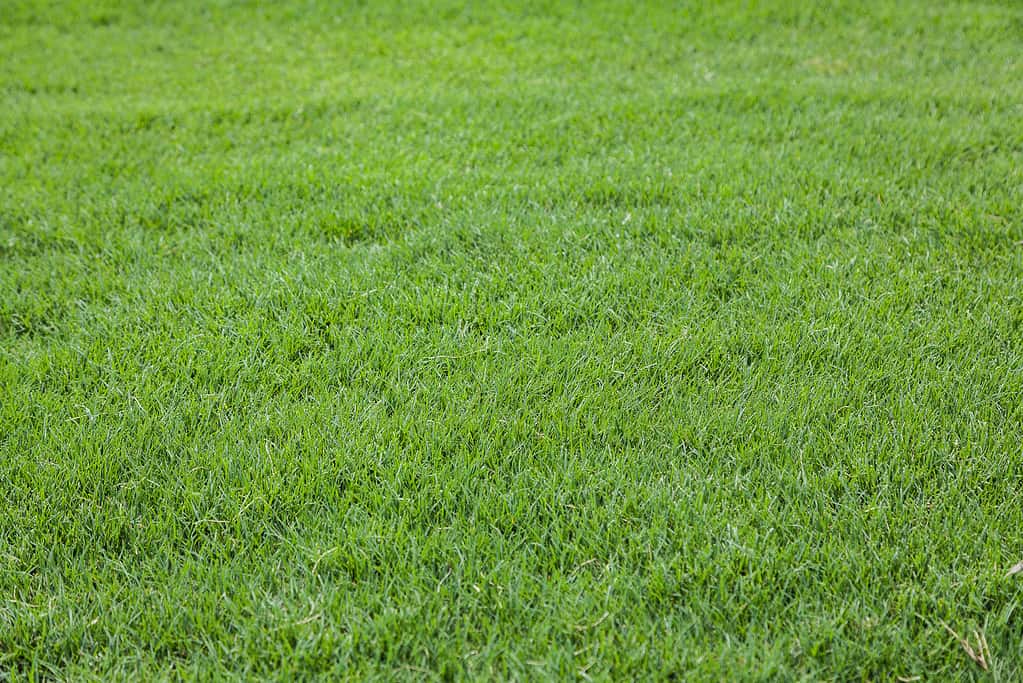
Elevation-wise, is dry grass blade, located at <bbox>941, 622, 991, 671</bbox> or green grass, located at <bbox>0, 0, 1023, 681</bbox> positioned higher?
green grass, located at <bbox>0, 0, 1023, 681</bbox>

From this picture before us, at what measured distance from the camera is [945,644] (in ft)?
6.57

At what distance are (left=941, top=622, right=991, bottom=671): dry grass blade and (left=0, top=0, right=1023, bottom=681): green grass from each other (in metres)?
0.02

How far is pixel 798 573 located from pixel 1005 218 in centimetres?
261

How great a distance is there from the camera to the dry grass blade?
1.97 m

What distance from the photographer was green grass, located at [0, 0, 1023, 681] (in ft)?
6.86

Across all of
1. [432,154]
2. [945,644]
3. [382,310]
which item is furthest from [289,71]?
[945,644]

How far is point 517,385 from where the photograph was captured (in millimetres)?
2930

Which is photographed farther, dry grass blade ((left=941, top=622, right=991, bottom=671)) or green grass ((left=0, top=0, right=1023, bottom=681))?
green grass ((left=0, top=0, right=1023, bottom=681))

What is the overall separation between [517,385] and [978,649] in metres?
1.53

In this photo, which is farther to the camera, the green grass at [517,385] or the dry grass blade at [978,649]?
the green grass at [517,385]

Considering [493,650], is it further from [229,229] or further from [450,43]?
[450,43]

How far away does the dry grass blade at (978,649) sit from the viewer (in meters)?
1.97

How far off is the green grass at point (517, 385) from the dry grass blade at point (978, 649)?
0.07 feet

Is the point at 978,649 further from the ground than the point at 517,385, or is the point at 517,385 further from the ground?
the point at 517,385
